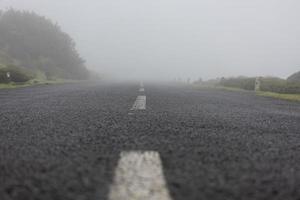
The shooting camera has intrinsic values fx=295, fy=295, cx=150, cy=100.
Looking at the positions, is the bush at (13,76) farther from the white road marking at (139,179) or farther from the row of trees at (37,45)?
the white road marking at (139,179)

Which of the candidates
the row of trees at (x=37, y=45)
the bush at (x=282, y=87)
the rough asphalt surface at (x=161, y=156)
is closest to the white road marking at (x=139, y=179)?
the rough asphalt surface at (x=161, y=156)

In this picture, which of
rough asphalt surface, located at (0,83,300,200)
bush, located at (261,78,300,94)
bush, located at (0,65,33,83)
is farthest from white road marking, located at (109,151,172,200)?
bush, located at (0,65,33,83)

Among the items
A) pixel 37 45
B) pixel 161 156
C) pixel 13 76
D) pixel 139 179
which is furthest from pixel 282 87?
pixel 37 45

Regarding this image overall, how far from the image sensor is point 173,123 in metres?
3.06

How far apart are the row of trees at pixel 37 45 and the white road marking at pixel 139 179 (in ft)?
99.4

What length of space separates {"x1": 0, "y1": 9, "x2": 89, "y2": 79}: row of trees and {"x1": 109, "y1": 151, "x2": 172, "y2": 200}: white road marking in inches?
1193

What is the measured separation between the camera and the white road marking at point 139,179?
118cm

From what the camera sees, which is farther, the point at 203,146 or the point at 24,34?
the point at 24,34

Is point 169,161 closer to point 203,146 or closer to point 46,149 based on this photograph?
point 203,146

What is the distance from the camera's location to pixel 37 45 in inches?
1358

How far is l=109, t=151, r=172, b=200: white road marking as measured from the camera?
1177 millimetres

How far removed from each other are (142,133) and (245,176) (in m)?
1.12

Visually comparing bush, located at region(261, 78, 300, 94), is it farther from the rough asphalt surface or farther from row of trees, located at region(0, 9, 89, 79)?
row of trees, located at region(0, 9, 89, 79)

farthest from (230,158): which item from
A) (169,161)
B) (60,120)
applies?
(60,120)
